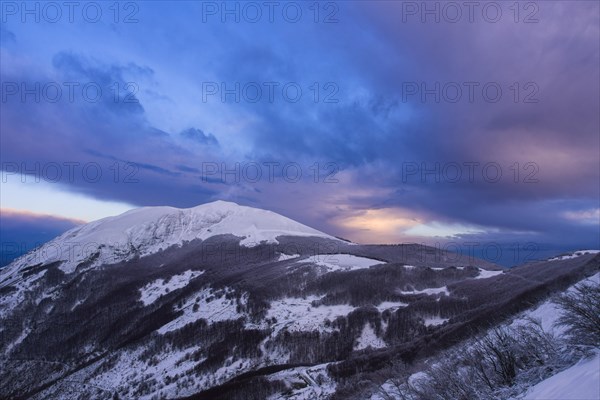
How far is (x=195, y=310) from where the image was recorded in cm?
19750

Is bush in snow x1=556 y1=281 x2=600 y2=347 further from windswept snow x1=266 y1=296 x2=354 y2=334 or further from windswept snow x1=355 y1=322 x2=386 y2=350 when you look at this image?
windswept snow x1=266 y1=296 x2=354 y2=334

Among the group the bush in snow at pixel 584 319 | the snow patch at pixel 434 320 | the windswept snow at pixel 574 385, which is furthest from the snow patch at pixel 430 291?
the windswept snow at pixel 574 385

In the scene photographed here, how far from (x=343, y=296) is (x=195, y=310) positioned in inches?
3182

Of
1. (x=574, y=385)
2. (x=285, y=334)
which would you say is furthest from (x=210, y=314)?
(x=574, y=385)

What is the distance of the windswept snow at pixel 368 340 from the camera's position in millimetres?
129462

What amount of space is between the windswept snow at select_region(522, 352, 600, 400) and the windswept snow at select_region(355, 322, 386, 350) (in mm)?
123801

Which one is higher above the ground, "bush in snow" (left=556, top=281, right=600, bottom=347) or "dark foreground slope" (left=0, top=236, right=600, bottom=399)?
"bush in snow" (left=556, top=281, right=600, bottom=347)

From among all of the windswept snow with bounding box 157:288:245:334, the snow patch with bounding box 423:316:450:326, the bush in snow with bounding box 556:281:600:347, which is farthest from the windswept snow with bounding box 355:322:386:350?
the bush in snow with bounding box 556:281:600:347

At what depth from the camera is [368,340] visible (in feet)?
437

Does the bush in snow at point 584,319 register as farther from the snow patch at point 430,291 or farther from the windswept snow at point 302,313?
the snow patch at point 430,291

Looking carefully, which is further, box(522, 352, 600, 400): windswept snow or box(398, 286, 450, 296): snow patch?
box(398, 286, 450, 296): snow patch

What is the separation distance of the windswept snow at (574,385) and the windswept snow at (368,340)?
124 m

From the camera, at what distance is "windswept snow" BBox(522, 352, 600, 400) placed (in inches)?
391

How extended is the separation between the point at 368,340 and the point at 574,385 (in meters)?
131
